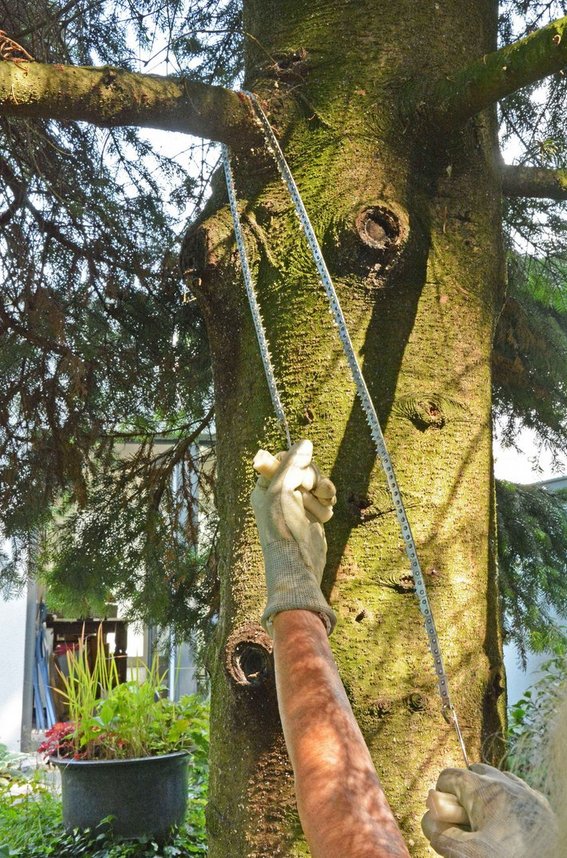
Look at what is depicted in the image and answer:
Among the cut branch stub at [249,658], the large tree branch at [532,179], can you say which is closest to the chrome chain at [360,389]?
the cut branch stub at [249,658]

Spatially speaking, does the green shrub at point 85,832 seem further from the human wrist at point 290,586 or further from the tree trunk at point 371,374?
the human wrist at point 290,586

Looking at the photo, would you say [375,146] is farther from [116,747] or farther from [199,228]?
[116,747]

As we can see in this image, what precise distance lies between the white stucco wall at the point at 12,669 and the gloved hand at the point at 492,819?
7867 mm

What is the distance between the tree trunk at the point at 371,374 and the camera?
1.41 meters

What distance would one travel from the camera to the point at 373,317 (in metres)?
1.61

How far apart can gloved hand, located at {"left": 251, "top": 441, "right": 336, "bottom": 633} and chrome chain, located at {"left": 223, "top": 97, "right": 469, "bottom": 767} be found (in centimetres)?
12

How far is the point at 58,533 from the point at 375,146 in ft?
8.98

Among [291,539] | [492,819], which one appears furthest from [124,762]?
[492,819]

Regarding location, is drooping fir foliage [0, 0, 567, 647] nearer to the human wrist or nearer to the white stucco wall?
the human wrist

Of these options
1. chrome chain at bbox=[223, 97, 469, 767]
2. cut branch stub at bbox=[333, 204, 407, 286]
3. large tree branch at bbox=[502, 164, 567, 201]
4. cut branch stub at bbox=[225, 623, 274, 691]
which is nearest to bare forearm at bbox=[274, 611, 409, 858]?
chrome chain at bbox=[223, 97, 469, 767]

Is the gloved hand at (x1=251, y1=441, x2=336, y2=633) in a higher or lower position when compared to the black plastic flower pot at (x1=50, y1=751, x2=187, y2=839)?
higher

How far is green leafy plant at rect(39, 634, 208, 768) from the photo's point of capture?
402cm

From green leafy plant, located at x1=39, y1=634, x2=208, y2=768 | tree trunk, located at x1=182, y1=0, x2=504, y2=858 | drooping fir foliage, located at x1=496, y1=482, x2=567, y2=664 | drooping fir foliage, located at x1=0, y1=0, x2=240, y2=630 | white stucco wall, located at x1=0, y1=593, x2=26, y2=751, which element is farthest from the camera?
white stucco wall, located at x1=0, y1=593, x2=26, y2=751

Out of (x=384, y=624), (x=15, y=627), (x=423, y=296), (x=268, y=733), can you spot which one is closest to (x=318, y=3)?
(x=423, y=296)
